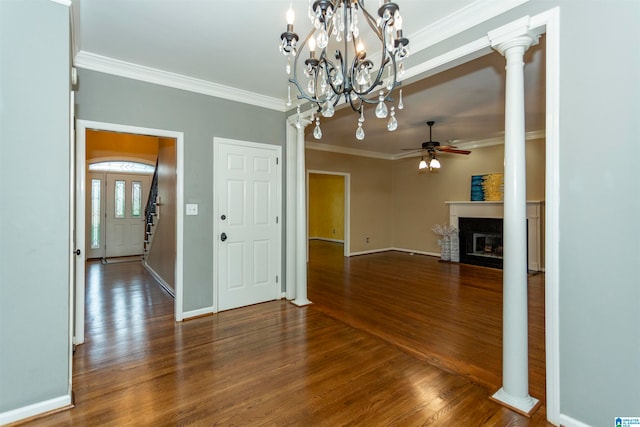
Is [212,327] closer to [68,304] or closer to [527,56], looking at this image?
[68,304]

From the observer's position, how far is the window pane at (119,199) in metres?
7.77

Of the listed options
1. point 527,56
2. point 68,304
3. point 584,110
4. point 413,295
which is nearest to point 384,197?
point 413,295

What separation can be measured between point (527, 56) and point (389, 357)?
3110 millimetres

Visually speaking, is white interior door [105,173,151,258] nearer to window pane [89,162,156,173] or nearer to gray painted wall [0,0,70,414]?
window pane [89,162,156,173]

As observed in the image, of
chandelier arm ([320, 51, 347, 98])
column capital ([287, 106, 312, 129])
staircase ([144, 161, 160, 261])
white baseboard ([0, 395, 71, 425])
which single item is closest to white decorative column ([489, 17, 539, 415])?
chandelier arm ([320, 51, 347, 98])

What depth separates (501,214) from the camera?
6.49 metres

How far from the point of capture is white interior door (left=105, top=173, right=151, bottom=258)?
7.66m

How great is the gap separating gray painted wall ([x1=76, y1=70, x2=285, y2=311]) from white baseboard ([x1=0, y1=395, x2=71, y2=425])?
1584 millimetres

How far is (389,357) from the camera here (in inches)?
105

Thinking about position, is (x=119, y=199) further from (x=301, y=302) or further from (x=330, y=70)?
(x=330, y=70)

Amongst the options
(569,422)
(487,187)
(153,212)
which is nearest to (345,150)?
(487,187)

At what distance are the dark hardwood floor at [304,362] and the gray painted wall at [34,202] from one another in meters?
0.37

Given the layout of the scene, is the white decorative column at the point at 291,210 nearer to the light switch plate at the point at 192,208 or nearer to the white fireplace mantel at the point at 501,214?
the light switch plate at the point at 192,208

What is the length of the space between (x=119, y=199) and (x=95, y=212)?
590 millimetres
